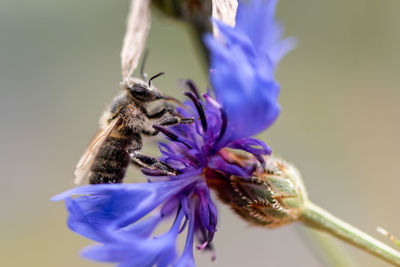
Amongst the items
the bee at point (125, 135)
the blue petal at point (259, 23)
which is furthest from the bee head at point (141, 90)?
the blue petal at point (259, 23)

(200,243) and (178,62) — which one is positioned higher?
(178,62)

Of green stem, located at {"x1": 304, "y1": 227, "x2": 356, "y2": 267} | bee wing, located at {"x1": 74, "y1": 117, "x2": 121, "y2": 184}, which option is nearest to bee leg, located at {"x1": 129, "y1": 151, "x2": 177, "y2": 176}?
bee wing, located at {"x1": 74, "y1": 117, "x2": 121, "y2": 184}

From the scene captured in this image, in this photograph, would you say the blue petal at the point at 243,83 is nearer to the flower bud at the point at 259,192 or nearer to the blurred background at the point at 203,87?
the flower bud at the point at 259,192

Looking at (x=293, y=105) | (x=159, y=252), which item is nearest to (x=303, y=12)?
(x=293, y=105)

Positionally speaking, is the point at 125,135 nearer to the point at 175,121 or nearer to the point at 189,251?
the point at 175,121

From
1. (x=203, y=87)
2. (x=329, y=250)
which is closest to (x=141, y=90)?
(x=329, y=250)

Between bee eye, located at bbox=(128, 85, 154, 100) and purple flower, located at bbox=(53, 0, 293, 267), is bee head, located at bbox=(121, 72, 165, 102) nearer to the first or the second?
bee eye, located at bbox=(128, 85, 154, 100)

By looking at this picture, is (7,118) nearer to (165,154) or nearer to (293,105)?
(293,105)
